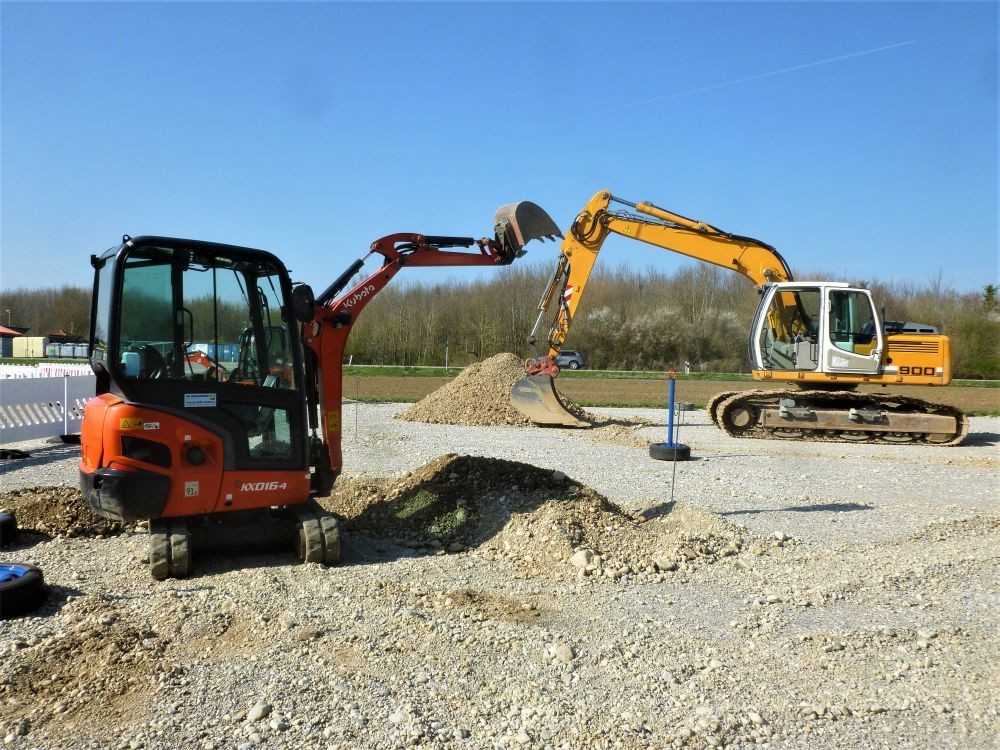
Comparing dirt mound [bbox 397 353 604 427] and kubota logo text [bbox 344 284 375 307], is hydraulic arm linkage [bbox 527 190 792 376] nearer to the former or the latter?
dirt mound [bbox 397 353 604 427]

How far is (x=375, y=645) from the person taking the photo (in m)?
4.87

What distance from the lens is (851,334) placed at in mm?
15273

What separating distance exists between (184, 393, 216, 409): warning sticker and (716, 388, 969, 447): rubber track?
39.0 feet

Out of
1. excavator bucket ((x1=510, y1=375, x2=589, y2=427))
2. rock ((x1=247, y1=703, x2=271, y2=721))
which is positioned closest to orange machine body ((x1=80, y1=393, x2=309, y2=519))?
rock ((x1=247, y1=703, x2=271, y2=721))

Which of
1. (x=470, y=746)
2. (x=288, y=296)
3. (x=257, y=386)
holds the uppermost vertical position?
(x=288, y=296)

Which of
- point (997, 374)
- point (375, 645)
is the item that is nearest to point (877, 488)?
point (375, 645)

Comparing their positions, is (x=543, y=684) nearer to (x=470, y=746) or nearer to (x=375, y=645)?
(x=470, y=746)

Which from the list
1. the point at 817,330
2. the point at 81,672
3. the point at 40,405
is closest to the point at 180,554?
the point at 81,672

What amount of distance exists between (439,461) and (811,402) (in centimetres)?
969

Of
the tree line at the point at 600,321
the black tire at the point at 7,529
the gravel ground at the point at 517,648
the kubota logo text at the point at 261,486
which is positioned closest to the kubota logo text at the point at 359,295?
the kubota logo text at the point at 261,486

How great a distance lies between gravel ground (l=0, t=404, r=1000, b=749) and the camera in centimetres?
389

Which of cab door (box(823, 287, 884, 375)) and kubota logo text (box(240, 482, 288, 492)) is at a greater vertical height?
cab door (box(823, 287, 884, 375))

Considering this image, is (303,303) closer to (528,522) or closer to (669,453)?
(528,522)

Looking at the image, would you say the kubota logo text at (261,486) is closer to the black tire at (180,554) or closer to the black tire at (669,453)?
the black tire at (180,554)
